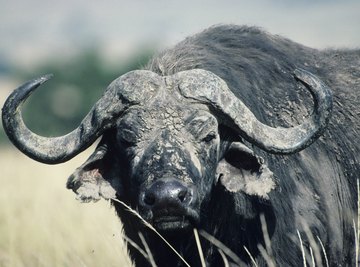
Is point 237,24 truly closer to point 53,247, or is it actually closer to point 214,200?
point 214,200

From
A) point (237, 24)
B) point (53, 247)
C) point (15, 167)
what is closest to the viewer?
point (237, 24)

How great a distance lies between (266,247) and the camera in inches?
276

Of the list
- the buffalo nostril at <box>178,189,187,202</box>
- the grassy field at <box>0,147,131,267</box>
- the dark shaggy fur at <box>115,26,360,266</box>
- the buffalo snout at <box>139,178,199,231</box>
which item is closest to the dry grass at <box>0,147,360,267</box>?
the grassy field at <box>0,147,131,267</box>

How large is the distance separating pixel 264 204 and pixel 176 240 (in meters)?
0.72

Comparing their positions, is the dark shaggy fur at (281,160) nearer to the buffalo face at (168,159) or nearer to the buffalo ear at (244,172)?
the buffalo ear at (244,172)

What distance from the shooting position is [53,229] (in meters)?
10.9

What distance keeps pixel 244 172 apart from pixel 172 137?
727mm

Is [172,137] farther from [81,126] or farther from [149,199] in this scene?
[81,126]

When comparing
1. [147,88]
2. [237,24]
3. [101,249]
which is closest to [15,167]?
[101,249]

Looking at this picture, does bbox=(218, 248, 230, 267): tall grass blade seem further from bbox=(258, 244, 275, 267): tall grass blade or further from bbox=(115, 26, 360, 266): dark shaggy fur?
bbox=(258, 244, 275, 267): tall grass blade

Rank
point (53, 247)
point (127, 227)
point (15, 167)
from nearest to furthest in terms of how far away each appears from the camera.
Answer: point (127, 227) < point (53, 247) < point (15, 167)

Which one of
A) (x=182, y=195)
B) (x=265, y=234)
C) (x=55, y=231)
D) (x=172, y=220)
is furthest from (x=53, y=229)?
(x=182, y=195)

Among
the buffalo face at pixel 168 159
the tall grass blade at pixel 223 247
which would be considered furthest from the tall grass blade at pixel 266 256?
the buffalo face at pixel 168 159

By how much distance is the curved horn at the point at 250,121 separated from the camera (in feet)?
22.1
